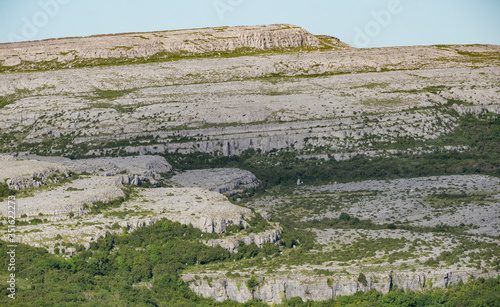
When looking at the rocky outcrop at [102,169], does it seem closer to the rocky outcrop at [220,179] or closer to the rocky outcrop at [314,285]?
the rocky outcrop at [220,179]

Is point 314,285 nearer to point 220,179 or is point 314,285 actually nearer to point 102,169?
point 102,169

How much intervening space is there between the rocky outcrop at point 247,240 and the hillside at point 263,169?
7.7 inches

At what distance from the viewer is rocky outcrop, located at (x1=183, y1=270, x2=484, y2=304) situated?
265 ft

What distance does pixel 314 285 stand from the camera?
81.0 m

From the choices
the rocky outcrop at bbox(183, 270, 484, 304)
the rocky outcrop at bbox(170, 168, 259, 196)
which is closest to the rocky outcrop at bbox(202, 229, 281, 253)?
the rocky outcrop at bbox(183, 270, 484, 304)

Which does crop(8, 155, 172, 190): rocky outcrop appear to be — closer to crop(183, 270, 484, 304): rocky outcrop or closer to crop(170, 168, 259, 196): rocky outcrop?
crop(170, 168, 259, 196): rocky outcrop

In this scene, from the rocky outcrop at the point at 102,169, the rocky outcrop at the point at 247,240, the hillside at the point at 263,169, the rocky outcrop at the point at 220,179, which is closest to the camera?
the hillside at the point at 263,169

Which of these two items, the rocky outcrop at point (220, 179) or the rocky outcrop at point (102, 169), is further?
the rocky outcrop at point (220, 179)

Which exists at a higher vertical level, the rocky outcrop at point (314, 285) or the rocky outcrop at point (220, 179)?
the rocky outcrop at point (220, 179)

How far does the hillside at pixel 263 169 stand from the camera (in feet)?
281

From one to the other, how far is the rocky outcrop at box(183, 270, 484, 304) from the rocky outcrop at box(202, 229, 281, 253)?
7875 mm

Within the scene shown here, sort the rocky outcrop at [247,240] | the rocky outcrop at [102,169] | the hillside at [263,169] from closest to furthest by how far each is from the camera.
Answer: the hillside at [263,169], the rocky outcrop at [247,240], the rocky outcrop at [102,169]

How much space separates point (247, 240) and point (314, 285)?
39.9 ft

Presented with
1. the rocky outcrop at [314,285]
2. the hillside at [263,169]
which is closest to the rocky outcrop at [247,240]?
the hillside at [263,169]
